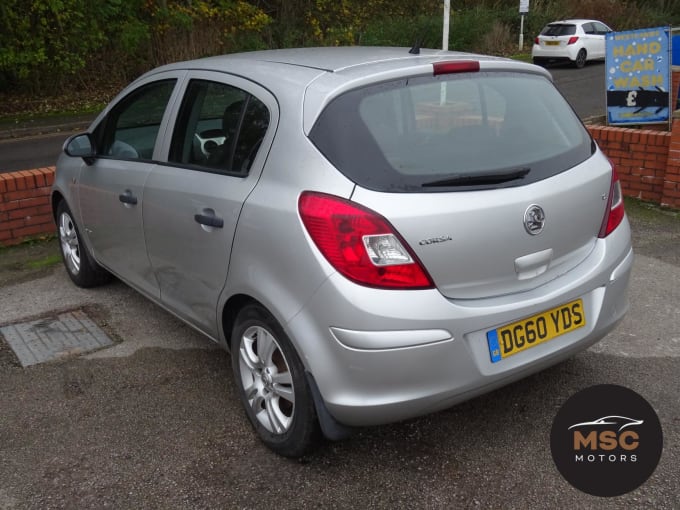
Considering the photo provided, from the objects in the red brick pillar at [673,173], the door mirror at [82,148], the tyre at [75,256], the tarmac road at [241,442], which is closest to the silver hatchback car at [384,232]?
the tarmac road at [241,442]

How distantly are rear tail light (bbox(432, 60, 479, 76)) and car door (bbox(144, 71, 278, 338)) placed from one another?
27.6 inches

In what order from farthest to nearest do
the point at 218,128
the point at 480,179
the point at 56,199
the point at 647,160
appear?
1. the point at 647,160
2. the point at 56,199
3. the point at 218,128
4. the point at 480,179

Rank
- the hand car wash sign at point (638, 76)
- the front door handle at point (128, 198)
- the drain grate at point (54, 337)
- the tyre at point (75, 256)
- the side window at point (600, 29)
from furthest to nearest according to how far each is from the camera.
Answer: the side window at point (600, 29) → the hand car wash sign at point (638, 76) → the tyre at point (75, 256) → the drain grate at point (54, 337) → the front door handle at point (128, 198)

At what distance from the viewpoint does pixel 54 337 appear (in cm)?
428

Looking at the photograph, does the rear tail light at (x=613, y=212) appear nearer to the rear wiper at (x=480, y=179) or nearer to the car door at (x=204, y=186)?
the rear wiper at (x=480, y=179)

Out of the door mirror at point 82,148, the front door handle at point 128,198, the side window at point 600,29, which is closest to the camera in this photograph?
the front door handle at point 128,198

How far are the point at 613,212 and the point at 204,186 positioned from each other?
1.86 m

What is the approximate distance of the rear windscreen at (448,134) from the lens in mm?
2627

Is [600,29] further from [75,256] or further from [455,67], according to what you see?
[455,67]

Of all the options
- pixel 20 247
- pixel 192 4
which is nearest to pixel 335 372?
pixel 20 247

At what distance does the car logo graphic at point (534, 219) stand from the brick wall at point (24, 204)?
4.62 metres

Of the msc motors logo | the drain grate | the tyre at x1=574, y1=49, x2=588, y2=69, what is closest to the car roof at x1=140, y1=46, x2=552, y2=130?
the msc motors logo

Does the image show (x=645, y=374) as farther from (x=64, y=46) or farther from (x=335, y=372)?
(x=64, y=46)

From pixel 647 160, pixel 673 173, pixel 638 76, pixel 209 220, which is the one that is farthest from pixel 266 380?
pixel 638 76
